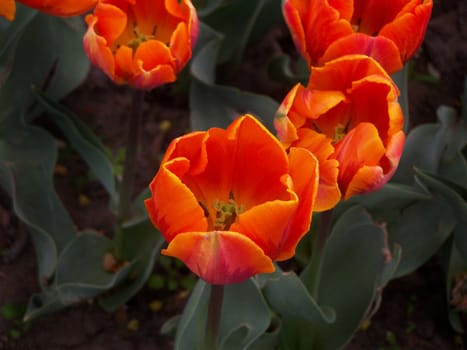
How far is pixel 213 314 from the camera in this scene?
1206 millimetres

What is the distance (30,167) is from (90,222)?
0.63 ft

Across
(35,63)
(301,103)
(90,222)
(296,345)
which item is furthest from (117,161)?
(301,103)

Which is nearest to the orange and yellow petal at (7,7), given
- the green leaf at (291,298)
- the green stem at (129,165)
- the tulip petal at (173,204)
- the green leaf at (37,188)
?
the green stem at (129,165)

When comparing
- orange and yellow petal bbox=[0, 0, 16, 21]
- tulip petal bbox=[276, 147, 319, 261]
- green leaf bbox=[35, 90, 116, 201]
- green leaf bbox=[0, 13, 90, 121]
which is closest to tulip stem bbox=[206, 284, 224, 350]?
tulip petal bbox=[276, 147, 319, 261]

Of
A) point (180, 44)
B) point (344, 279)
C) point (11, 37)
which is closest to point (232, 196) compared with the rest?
point (180, 44)

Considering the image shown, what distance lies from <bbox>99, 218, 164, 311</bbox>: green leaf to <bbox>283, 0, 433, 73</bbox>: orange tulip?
490 millimetres

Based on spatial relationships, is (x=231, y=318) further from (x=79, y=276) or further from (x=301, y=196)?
(x=301, y=196)

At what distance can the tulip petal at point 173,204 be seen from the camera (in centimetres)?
96

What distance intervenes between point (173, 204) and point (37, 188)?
0.71m

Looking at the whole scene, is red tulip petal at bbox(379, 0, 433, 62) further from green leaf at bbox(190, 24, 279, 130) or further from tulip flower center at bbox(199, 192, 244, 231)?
green leaf at bbox(190, 24, 279, 130)

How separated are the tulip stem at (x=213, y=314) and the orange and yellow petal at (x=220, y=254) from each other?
15cm

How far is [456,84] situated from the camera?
2.00 metres

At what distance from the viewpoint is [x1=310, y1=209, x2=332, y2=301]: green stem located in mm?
1337

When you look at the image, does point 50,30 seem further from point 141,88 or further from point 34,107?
point 141,88
